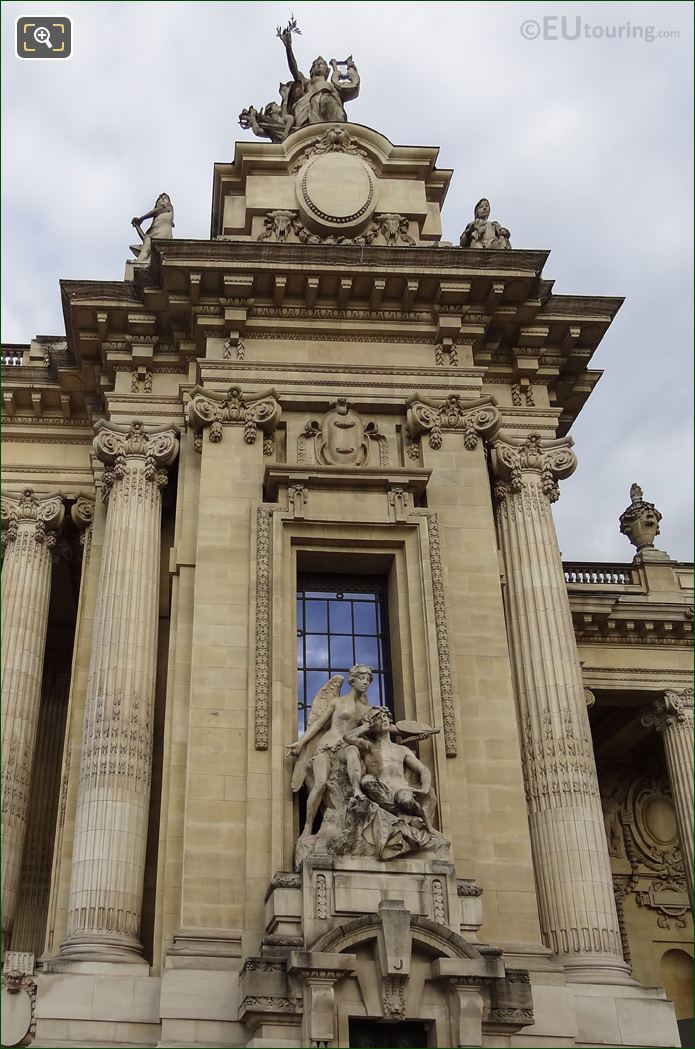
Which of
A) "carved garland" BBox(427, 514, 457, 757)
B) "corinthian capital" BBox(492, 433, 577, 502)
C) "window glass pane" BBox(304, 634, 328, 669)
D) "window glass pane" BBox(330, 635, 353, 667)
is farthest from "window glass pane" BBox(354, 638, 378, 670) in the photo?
"corinthian capital" BBox(492, 433, 577, 502)

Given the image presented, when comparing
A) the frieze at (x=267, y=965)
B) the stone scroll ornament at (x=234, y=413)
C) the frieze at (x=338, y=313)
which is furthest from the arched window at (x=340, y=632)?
the frieze at (x=338, y=313)

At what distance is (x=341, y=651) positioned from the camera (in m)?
22.8

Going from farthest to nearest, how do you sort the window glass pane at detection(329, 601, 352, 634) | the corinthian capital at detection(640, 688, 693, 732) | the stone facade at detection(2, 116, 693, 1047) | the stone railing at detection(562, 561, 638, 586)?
the stone railing at detection(562, 561, 638, 586)
the corinthian capital at detection(640, 688, 693, 732)
the window glass pane at detection(329, 601, 352, 634)
the stone facade at detection(2, 116, 693, 1047)

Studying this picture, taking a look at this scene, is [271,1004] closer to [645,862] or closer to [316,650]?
[316,650]

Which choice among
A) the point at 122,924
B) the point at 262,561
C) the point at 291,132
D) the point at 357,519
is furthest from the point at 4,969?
the point at 291,132

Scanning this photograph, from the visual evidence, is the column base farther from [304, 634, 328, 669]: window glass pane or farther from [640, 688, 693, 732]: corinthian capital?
[640, 688, 693, 732]: corinthian capital

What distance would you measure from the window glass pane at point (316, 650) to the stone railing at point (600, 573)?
48.7 ft

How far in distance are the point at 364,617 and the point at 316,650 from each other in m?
1.28

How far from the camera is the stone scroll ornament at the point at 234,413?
24.0 metres

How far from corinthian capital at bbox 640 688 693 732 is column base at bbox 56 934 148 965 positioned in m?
18.3

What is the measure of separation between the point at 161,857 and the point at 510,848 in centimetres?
597

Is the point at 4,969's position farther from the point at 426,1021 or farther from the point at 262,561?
the point at 262,561

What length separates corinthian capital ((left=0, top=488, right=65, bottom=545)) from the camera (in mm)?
26062

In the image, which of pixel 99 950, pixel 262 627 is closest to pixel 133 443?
pixel 262 627
